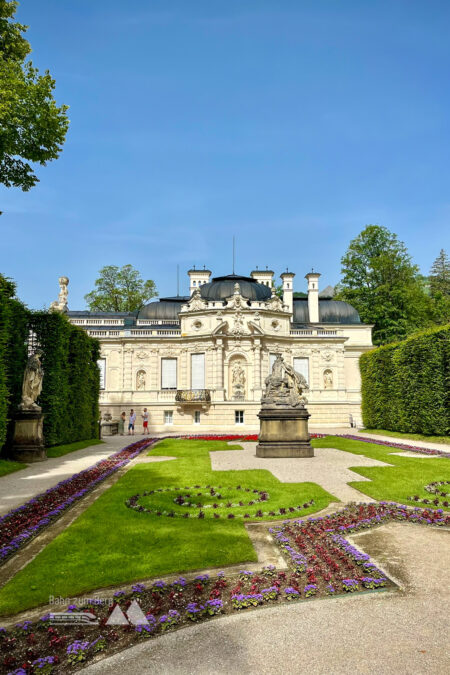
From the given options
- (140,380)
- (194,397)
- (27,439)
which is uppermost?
(140,380)

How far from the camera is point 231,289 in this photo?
43.3m

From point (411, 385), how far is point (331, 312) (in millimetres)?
22768

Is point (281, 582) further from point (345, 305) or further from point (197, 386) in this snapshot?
point (345, 305)

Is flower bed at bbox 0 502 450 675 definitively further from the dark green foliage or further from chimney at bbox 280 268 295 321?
chimney at bbox 280 268 295 321

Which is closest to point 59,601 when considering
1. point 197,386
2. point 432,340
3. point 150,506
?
point 150,506

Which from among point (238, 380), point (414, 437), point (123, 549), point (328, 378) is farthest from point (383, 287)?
point (123, 549)

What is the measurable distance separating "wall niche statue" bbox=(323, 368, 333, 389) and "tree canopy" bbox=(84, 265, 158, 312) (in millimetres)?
26132

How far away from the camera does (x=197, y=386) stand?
4050 cm

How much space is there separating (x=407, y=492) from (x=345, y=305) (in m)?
39.6

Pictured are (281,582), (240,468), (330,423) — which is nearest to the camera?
(281,582)

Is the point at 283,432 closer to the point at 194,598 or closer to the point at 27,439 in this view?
the point at 27,439

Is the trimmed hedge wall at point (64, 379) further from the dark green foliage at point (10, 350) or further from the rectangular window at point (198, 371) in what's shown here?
the rectangular window at point (198, 371)

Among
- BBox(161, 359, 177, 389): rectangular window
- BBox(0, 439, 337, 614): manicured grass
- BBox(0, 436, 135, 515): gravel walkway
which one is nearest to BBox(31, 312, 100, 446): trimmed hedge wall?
BBox(0, 436, 135, 515): gravel walkway

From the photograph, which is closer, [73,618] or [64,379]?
[73,618]
